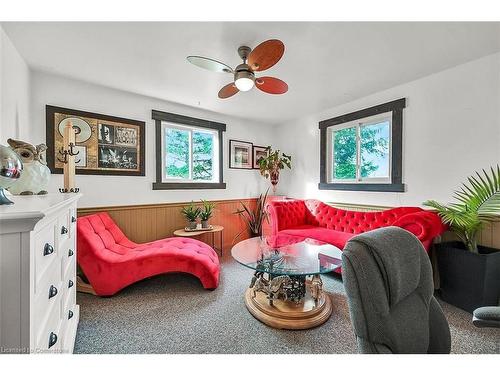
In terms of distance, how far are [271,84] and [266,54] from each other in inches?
17.6

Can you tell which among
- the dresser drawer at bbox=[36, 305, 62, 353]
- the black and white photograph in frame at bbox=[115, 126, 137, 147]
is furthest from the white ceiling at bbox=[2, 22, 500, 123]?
the dresser drawer at bbox=[36, 305, 62, 353]

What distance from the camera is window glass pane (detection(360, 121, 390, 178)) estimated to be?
3.03 metres

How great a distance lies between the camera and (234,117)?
409 centimetres

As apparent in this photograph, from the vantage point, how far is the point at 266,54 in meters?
1.65

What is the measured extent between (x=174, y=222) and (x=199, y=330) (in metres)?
2.00

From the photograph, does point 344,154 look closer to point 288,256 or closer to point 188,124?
point 288,256

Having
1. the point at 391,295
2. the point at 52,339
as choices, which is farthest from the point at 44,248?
the point at 391,295

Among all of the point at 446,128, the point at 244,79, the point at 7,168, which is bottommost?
the point at 7,168

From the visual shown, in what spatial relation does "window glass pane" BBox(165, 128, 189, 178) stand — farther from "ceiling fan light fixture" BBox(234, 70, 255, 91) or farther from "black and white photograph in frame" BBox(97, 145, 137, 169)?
"ceiling fan light fixture" BBox(234, 70, 255, 91)

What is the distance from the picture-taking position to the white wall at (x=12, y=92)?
1.72 meters

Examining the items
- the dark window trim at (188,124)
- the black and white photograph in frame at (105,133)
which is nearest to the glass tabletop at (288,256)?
the dark window trim at (188,124)

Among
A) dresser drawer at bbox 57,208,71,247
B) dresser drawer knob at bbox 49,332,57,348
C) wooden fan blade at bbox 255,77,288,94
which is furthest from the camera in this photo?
wooden fan blade at bbox 255,77,288,94
